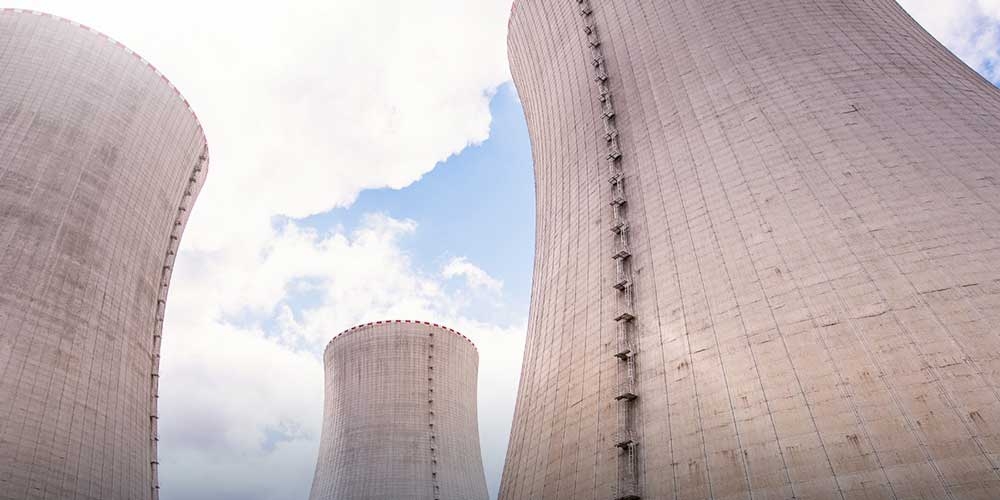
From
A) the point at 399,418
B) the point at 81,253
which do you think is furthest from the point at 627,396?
the point at 399,418

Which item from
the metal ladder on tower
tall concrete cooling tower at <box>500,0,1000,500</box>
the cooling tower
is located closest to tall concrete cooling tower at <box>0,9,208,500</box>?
tall concrete cooling tower at <box>500,0,1000,500</box>

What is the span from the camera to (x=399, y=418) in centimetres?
1426

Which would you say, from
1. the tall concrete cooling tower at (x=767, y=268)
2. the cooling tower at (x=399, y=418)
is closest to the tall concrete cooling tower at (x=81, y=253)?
the tall concrete cooling tower at (x=767, y=268)

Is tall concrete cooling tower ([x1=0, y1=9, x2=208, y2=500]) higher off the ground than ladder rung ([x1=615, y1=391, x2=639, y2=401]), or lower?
higher

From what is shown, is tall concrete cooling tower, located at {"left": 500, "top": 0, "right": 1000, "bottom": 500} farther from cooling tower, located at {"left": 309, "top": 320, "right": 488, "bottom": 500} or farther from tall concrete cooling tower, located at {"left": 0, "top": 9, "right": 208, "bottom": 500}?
cooling tower, located at {"left": 309, "top": 320, "right": 488, "bottom": 500}

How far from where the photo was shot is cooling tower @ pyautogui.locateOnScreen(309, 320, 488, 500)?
13.9 metres

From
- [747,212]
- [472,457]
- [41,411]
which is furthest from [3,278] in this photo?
[472,457]

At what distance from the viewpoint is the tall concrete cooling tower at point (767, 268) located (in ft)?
13.0

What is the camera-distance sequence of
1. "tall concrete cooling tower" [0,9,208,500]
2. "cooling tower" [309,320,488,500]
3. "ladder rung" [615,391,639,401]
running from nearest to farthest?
"ladder rung" [615,391,639,401] → "tall concrete cooling tower" [0,9,208,500] → "cooling tower" [309,320,488,500]

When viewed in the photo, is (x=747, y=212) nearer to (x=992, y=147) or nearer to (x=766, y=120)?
(x=766, y=120)

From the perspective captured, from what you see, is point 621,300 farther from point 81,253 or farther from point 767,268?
point 81,253

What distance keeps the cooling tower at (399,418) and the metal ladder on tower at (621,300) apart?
873 centimetres

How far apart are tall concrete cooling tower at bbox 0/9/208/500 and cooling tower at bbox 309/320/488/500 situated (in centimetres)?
580

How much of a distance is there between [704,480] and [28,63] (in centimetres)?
887
